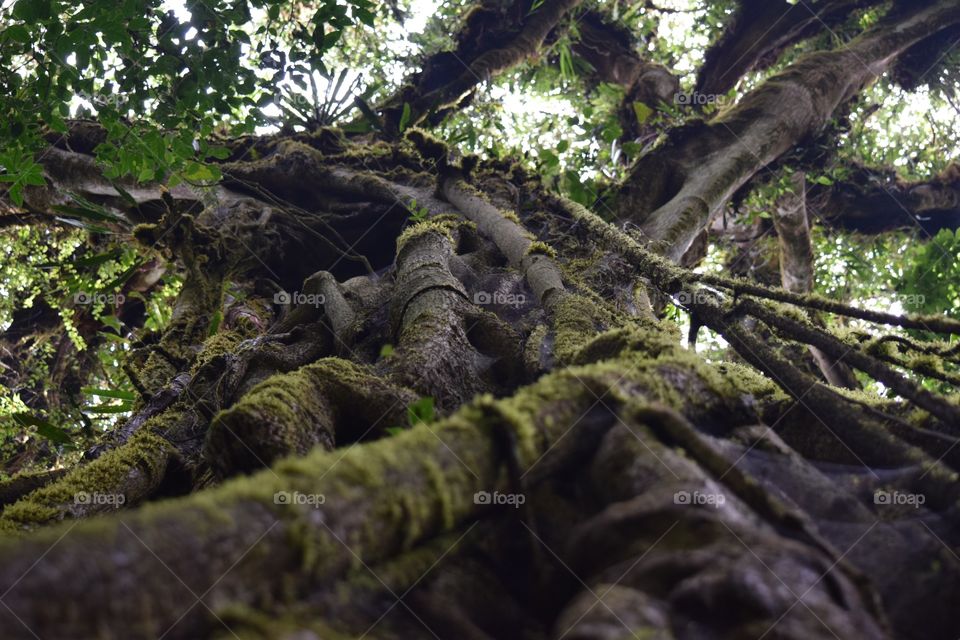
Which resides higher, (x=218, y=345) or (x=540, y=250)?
(x=540, y=250)

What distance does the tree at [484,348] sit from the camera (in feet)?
3.98

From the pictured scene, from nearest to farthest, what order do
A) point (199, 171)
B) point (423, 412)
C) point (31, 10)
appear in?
1. point (423, 412)
2. point (31, 10)
3. point (199, 171)

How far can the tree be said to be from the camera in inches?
47.8

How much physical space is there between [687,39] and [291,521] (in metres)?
11.0

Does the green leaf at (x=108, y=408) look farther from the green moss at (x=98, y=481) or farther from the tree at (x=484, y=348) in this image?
the green moss at (x=98, y=481)

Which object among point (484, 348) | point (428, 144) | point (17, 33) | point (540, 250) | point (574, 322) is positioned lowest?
point (484, 348)

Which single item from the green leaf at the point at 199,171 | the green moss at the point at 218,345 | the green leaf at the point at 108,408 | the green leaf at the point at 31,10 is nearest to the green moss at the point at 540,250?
the green moss at the point at 218,345

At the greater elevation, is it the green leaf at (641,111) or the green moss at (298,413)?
the green leaf at (641,111)

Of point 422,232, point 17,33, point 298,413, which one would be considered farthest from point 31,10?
point 298,413

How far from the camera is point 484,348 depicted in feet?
10.6

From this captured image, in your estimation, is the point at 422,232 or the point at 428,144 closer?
the point at 422,232

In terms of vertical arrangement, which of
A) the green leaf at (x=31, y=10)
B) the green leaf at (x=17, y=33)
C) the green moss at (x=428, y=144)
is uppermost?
the green moss at (x=428, y=144)

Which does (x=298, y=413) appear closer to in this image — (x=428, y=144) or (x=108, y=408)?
(x=108, y=408)

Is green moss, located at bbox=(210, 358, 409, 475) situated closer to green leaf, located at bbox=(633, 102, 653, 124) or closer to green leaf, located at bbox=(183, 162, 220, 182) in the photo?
green leaf, located at bbox=(183, 162, 220, 182)
